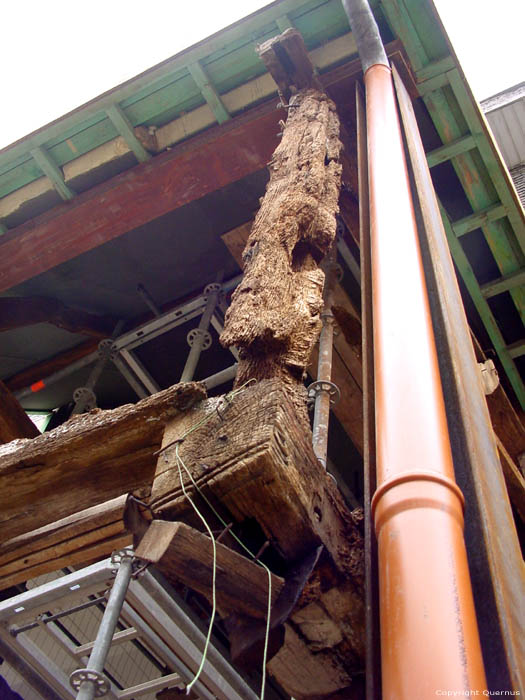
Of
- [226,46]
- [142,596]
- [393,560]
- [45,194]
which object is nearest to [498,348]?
[226,46]

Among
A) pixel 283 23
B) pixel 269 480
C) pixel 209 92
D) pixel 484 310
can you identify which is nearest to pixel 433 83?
pixel 283 23

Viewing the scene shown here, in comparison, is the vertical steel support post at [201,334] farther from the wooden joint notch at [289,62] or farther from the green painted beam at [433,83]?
the green painted beam at [433,83]

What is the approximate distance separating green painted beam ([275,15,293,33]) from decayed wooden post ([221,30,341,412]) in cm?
32

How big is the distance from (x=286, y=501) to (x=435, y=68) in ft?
14.8

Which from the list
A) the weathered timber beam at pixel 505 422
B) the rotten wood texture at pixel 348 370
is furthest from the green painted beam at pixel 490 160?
the rotten wood texture at pixel 348 370

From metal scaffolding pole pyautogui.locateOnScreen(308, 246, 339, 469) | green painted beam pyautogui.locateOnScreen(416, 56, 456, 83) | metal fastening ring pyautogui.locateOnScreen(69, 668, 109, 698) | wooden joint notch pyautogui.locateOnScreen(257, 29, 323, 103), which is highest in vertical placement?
wooden joint notch pyautogui.locateOnScreen(257, 29, 323, 103)

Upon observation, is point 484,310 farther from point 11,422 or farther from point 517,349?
A: point 11,422

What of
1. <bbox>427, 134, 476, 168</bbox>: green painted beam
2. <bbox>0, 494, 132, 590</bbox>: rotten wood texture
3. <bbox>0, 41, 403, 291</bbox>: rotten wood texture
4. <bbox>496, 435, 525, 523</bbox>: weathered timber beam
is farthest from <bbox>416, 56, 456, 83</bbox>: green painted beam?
<bbox>0, 494, 132, 590</bbox>: rotten wood texture

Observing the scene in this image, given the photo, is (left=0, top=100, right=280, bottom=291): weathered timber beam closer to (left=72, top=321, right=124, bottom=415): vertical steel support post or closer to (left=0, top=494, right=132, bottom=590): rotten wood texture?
(left=72, top=321, right=124, bottom=415): vertical steel support post

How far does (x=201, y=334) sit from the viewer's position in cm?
576

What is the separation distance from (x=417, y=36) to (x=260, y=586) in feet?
15.6

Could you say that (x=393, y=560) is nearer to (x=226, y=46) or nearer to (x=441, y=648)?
(x=441, y=648)

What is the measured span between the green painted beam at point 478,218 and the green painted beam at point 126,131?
2.86 metres

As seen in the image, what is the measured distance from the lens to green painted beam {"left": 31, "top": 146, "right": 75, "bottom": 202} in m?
5.36
